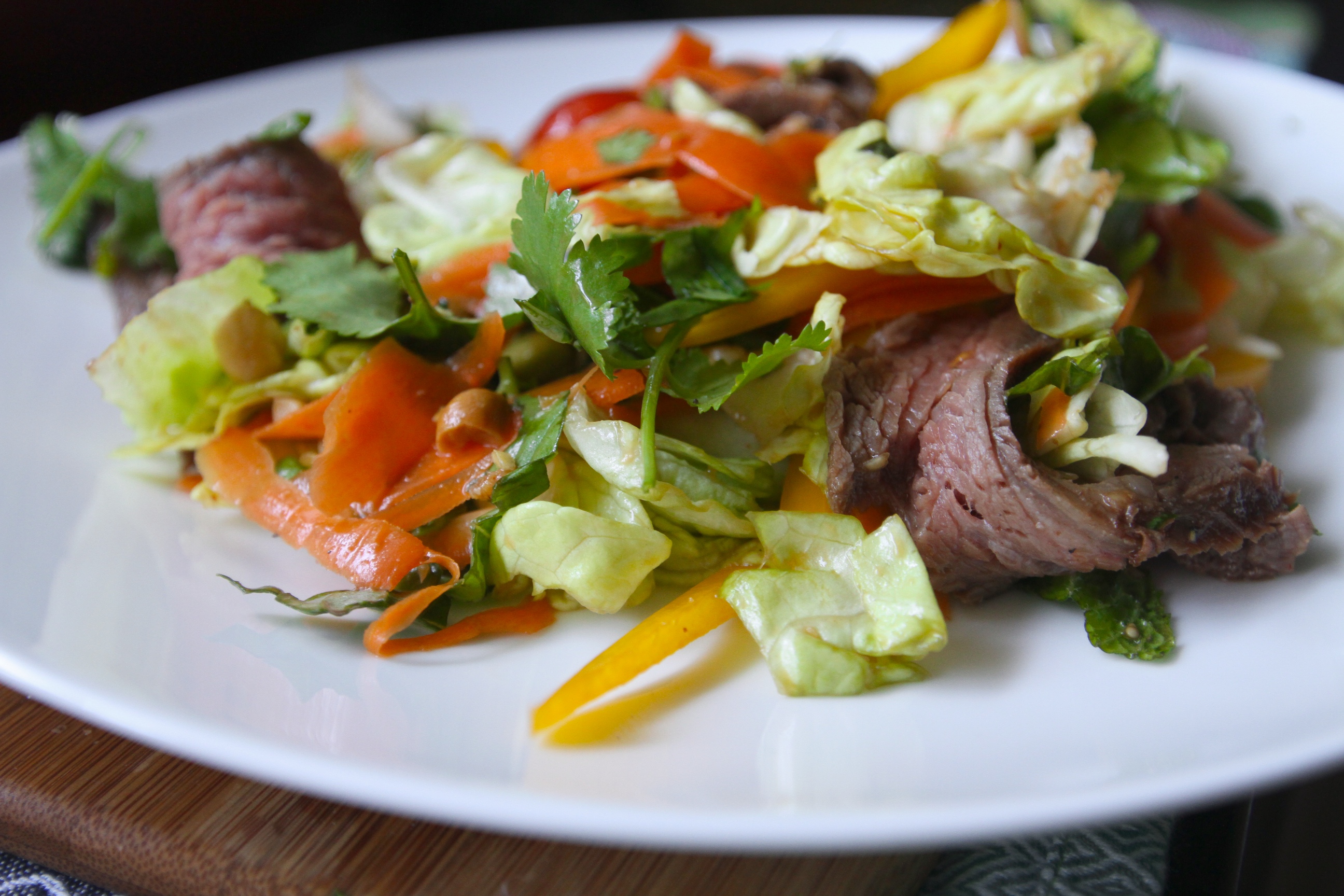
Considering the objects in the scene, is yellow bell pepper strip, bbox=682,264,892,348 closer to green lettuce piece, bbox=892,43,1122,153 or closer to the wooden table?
green lettuce piece, bbox=892,43,1122,153

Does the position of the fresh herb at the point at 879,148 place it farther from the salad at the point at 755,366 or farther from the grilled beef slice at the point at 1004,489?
the grilled beef slice at the point at 1004,489

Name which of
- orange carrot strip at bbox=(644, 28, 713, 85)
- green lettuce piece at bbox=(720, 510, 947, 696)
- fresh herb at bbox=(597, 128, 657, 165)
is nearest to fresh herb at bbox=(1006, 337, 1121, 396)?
green lettuce piece at bbox=(720, 510, 947, 696)

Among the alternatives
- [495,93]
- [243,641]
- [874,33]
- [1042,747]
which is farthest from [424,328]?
[874,33]

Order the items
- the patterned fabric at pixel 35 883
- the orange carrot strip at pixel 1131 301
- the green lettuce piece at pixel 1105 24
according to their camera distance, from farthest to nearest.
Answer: the green lettuce piece at pixel 1105 24 → the orange carrot strip at pixel 1131 301 → the patterned fabric at pixel 35 883

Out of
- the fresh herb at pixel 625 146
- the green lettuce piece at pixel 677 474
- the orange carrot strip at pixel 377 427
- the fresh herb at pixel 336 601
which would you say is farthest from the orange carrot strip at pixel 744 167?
the fresh herb at pixel 336 601

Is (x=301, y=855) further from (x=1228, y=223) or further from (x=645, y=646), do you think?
(x=1228, y=223)
